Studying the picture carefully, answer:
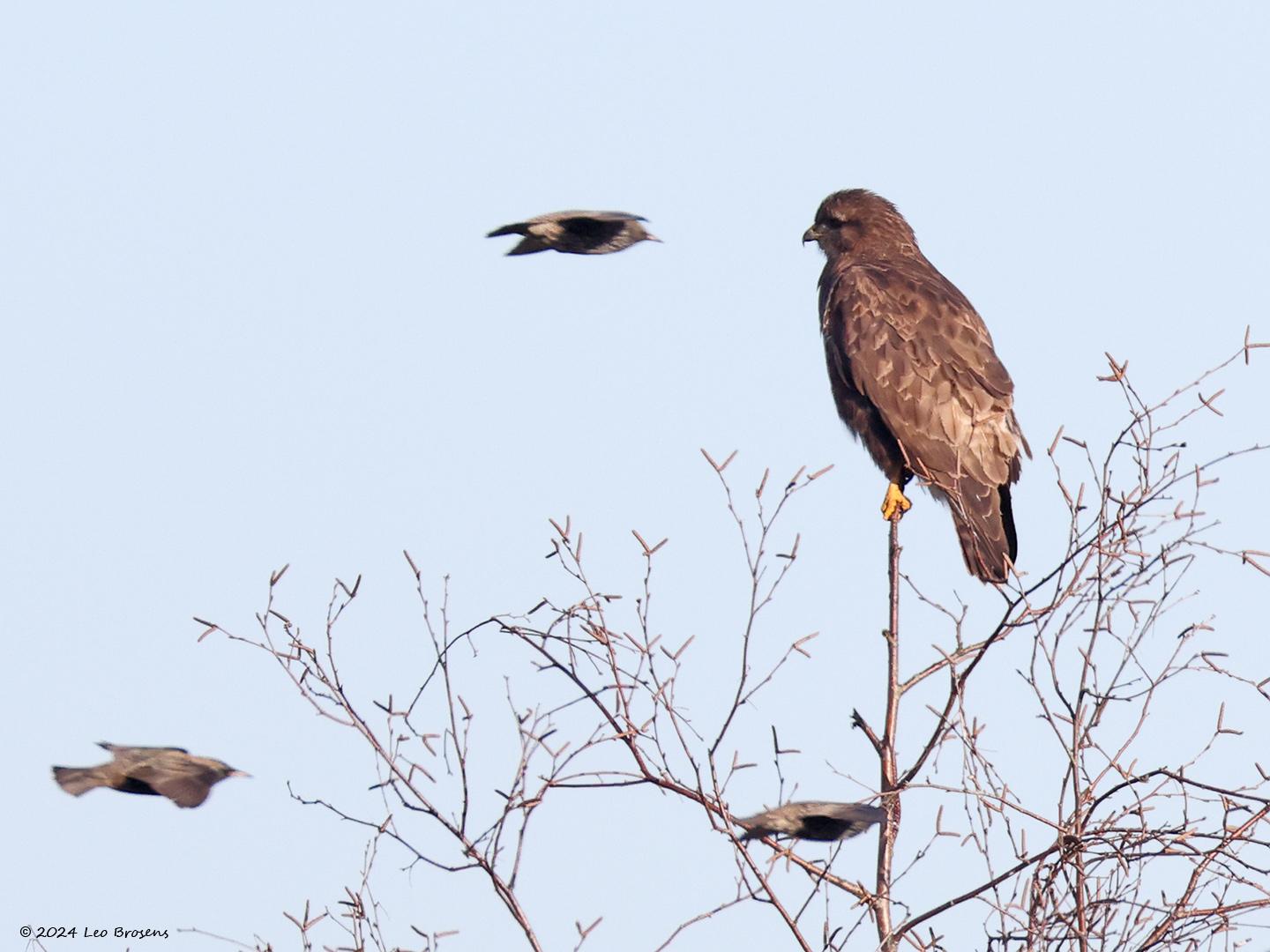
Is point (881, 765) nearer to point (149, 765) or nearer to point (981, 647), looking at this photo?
point (981, 647)

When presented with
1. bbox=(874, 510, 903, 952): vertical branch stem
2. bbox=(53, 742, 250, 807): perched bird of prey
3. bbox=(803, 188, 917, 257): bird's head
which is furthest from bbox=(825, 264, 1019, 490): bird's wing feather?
bbox=(53, 742, 250, 807): perched bird of prey

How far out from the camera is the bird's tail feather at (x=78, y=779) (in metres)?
3.32

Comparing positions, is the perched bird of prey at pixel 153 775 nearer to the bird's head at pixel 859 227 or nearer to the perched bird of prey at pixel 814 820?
the perched bird of prey at pixel 814 820

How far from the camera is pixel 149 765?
11.1 feet

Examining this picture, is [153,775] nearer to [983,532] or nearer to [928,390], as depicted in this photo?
[983,532]

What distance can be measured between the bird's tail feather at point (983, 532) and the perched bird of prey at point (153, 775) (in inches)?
162

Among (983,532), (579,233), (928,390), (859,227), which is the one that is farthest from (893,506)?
(579,233)

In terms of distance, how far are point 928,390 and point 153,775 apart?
4.90 meters

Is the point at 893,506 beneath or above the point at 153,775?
above

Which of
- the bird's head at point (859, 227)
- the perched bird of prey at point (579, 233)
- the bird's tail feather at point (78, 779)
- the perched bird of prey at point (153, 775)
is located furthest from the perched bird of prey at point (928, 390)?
the bird's tail feather at point (78, 779)

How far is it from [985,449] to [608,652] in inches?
151

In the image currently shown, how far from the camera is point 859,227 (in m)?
8.77

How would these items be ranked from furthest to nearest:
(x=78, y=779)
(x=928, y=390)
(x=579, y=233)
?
1. (x=928, y=390)
2. (x=579, y=233)
3. (x=78, y=779)

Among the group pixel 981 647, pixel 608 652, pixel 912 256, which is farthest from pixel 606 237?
pixel 912 256
